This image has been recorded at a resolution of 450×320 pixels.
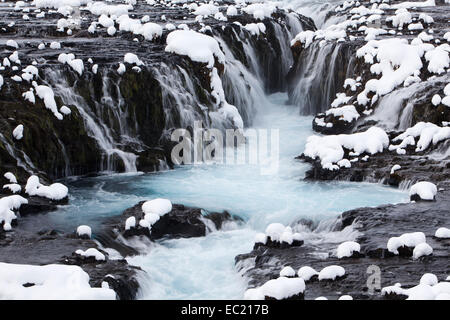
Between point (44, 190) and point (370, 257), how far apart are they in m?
6.02

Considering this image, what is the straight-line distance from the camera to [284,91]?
2417cm

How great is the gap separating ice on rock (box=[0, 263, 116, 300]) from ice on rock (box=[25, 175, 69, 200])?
4.01 metres

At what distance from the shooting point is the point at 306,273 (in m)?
9.56

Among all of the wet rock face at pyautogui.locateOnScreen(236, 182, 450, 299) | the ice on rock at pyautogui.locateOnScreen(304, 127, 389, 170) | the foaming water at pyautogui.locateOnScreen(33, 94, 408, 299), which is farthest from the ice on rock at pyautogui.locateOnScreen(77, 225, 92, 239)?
the ice on rock at pyautogui.locateOnScreen(304, 127, 389, 170)

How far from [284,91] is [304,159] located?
7.78 meters

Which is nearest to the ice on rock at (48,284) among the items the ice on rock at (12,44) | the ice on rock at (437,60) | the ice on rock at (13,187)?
the ice on rock at (13,187)

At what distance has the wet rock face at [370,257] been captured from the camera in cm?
939

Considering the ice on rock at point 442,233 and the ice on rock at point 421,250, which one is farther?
the ice on rock at point 442,233

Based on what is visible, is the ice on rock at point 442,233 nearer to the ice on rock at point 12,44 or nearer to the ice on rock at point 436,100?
the ice on rock at point 436,100

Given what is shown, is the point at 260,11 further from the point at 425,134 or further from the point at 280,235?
the point at 280,235

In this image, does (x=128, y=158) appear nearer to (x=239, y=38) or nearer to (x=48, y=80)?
(x=48, y=80)

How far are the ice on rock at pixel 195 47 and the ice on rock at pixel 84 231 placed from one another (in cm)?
847

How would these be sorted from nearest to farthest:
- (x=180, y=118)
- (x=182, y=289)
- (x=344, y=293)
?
1. (x=344, y=293)
2. (x=182, y=289)
3. (x=180, y=118)
